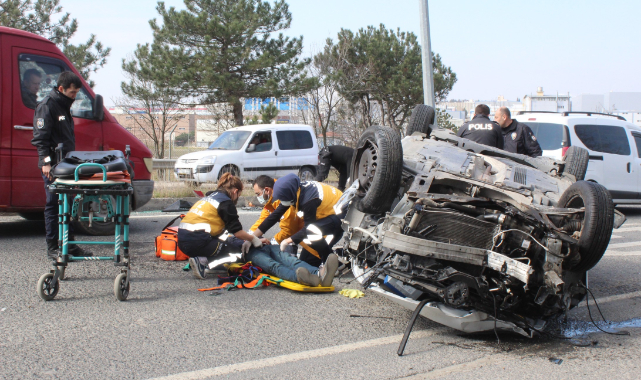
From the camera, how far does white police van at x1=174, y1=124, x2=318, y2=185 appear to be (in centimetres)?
1330

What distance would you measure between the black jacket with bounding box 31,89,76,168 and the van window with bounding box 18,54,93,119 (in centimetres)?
140

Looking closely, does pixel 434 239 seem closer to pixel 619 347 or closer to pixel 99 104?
pixel 619 347

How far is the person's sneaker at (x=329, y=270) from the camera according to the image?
15.8 feet

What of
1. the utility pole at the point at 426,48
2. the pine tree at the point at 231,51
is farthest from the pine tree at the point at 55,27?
the utility pole at the point at 426,48

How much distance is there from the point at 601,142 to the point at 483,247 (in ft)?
25.6

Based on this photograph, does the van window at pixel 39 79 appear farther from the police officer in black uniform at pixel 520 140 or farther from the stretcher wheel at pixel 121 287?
the police officer in black uniform at pixel 520 140

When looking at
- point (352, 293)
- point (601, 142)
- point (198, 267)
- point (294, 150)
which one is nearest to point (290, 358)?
point (352, 293)

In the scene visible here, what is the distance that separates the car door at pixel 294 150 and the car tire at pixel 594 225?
10.8 metres

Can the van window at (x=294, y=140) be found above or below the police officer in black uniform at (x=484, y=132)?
above

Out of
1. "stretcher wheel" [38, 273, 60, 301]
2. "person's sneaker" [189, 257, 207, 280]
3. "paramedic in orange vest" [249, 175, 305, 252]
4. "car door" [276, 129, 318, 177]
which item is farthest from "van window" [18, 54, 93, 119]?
"car door" [276, 129, 318, 177]

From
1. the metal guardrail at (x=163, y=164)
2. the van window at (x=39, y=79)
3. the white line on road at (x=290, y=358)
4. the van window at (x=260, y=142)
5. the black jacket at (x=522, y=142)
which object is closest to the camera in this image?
the white line on road at (x=290, y=358)

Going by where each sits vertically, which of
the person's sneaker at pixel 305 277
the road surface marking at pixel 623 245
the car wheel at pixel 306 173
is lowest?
the road surface marking at pixel 623 245

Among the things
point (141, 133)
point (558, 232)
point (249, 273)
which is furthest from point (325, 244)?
point (141, 133)

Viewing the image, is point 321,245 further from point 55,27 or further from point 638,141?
point 55,27
